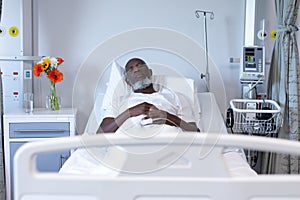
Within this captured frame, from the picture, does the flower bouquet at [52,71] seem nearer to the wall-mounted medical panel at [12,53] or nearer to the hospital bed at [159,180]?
the wall-mounted medical panel at [12,53]

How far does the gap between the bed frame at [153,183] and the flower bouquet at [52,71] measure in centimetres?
174

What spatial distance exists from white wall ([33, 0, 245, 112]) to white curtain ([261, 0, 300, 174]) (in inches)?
16.0

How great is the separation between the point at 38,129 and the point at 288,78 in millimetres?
1866

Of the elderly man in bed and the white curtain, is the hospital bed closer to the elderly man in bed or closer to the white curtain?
the elderly man in bed

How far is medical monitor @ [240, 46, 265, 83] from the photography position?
2527 millimetres

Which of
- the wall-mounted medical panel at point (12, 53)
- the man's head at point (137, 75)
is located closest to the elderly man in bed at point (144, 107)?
the man's head at point (137, 75)

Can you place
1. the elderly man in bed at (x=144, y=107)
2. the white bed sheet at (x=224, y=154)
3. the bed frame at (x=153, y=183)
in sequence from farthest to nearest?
1. the elderly man in bed at (x=144, y=107)
2. the white bed sheet at (x=224, y=154)
3. the bed frame at (x=153, y=183)

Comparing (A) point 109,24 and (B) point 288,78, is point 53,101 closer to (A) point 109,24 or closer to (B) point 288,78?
(A) point 109,24

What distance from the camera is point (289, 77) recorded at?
2.57m

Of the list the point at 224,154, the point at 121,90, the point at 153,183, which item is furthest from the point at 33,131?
the point at 153,183

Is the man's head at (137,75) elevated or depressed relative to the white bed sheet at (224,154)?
elevated

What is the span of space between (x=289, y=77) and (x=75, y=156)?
1.66 metres

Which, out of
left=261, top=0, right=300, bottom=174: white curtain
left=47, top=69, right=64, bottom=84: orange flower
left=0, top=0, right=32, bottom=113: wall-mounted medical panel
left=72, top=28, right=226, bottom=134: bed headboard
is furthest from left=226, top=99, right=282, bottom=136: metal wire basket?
left=0, top=0, right=32, bottom=113: wall-mounted medical panel

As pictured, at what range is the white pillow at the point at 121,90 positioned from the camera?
2.50 metres
